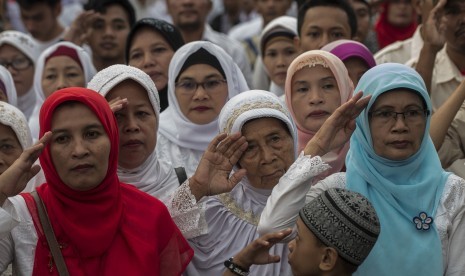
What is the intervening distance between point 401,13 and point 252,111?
4632 mm

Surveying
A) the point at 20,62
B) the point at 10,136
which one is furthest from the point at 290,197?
the point at 20,62

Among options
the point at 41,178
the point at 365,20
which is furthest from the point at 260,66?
the point at 41,178

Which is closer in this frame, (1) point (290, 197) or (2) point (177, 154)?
(1) point (290, 197)

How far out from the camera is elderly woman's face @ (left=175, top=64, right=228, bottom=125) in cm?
629

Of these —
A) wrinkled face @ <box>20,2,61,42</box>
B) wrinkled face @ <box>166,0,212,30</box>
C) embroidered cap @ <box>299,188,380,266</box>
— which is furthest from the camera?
wrinkled face @ <box>20,2,61,42</box>

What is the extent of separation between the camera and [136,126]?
5344 millimetres

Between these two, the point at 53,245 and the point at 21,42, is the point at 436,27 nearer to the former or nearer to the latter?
the point at 53,245

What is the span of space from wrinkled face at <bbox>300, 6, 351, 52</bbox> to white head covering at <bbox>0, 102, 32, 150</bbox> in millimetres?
2580

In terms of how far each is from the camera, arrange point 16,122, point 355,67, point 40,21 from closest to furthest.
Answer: point 16,122 → point 355,67 → point 40,21

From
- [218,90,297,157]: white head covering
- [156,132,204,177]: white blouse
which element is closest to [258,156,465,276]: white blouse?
[218,90,297,157]: white head covering

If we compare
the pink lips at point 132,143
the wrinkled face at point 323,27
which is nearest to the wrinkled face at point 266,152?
the pink lips at point 132,143

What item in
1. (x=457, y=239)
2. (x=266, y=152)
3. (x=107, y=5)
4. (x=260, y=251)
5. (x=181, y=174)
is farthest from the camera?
(x=107, y=5)

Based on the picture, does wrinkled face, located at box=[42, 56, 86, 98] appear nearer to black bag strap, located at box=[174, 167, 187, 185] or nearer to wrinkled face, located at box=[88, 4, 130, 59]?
wrinkled face, located at box=[88, 4, 130, 59]

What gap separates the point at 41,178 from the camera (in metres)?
5.57
